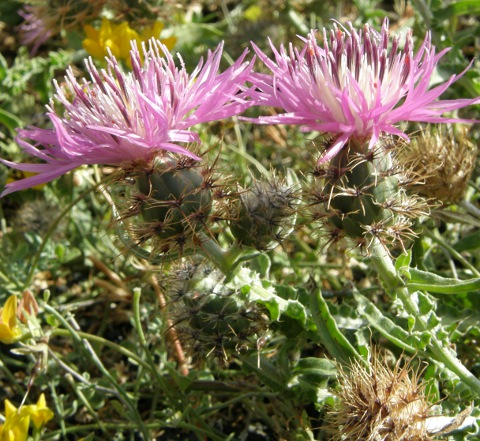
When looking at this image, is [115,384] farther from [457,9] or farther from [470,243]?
[457,9]

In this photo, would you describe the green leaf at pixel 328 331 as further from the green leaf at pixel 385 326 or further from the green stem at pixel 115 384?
the green stem at pixel 115 384

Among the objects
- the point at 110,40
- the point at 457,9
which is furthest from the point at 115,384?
the point at 457,9

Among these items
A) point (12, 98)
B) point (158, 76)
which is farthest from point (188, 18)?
point (158, 76)

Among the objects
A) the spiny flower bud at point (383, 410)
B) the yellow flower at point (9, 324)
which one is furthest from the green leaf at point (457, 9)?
the yellow flower at point (9, 324)

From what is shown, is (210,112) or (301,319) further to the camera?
(301,319)

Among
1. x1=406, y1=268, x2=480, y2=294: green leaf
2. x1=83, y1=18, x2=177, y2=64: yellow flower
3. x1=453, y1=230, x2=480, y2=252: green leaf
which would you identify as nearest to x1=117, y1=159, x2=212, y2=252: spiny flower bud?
x1=406, y1=268, x2=480, y2=294: green leaf

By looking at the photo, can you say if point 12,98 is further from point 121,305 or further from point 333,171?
point 333,171

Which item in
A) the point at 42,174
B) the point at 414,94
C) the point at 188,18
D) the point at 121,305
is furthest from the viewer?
the point at 188,18
